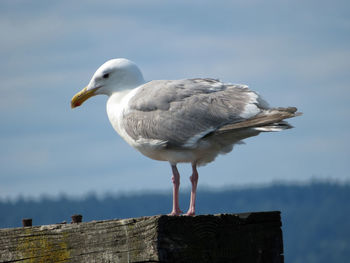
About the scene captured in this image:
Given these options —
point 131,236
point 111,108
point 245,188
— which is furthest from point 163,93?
point 245,188

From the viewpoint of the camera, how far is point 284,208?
384 feet

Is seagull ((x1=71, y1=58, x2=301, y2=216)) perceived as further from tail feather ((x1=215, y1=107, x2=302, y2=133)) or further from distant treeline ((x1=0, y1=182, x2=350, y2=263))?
distant treeline ((x1=0, y1=182, x2=350, y2=263))

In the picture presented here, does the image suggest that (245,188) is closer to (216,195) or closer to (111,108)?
(216,195)

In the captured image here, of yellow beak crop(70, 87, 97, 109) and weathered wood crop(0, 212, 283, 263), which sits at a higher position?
yellow beak crop(70, 87, 97, 109)

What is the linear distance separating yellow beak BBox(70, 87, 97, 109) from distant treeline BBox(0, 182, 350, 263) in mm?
95529

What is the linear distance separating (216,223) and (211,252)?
0.53ft

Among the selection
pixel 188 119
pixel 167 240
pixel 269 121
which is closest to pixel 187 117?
pixel 188 119

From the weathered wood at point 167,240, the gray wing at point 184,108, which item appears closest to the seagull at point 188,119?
the gray wing at point 184,108

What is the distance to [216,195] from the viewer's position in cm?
13125

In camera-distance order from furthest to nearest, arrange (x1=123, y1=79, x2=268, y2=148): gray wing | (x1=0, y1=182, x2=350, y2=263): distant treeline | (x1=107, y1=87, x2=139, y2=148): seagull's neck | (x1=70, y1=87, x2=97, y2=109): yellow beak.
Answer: (x1=0, y1=182, x2=350, y2=263): distant treeline, (x1=70, y1=87, x2=97, y2=109): yellow beak, (x1=107, y1=87, x2=139, y2=148): seagull's neck, (x1=123, y1=79, x2=268, y2=148): gray wing

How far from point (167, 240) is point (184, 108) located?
302cm

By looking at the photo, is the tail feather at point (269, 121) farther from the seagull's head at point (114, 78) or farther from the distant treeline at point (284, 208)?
the distant treeline at point (284, 208)

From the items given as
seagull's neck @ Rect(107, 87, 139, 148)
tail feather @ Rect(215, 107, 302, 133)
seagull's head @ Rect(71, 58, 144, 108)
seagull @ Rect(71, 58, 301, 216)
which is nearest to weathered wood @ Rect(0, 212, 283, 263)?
tail feather @ Rect(215, 107, 302, 133)

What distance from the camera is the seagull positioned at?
6.05m
